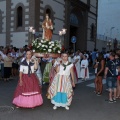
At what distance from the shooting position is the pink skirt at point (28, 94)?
7.52m

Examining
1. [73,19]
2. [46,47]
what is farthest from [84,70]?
[73,19]

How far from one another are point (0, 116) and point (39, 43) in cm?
432

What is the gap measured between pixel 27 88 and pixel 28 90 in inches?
2.6

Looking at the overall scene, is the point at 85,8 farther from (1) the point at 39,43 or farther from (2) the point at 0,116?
(2) the point at 0,116

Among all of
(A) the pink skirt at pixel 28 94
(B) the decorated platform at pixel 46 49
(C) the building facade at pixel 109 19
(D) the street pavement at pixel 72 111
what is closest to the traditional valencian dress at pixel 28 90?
(A) the pink skirt at pixel 28 94

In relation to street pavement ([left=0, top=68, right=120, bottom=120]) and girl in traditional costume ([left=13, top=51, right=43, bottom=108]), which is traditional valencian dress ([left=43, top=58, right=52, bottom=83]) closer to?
street pavement ([left=0, top=68, right=120, bottom=120])

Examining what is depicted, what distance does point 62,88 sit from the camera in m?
7.65

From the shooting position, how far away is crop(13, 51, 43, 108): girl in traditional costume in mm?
7535

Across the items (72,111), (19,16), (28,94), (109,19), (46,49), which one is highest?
(109,19)

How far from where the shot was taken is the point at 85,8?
3117cm

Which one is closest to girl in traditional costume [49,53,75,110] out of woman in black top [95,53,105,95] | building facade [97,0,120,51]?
woman in black top [95,53,105,95]

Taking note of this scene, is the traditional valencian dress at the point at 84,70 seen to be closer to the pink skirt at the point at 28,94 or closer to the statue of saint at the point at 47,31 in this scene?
the statue of saint at the point at 47,31

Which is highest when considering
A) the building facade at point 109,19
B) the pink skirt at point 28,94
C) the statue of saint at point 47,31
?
the building facade at point 109,19

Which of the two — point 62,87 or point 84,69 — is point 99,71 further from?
point 84,69
